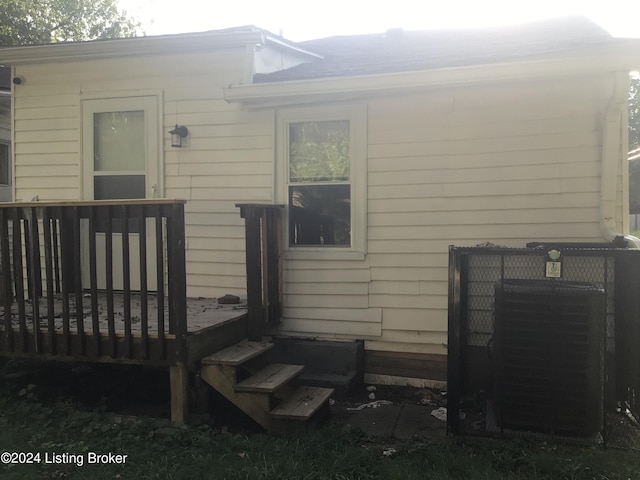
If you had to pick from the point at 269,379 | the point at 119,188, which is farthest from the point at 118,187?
the point at 269,379

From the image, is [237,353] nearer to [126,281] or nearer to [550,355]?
[126,281]

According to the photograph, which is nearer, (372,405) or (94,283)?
(94,283)

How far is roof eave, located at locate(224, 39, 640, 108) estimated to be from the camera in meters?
3.98

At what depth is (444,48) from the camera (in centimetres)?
553

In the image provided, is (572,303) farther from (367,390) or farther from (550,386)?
(367,390)

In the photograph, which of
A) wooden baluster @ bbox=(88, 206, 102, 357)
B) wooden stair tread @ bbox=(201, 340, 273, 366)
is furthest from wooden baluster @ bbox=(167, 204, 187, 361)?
wooden baluster @ bbox=(88, 206, 102, 357)

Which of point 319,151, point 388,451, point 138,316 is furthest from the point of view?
point 319,151

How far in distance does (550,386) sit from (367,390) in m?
1.82

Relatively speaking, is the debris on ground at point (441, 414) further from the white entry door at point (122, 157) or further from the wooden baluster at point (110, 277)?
the white entry door at point (122, 157)

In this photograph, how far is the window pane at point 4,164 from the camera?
887 centimetres

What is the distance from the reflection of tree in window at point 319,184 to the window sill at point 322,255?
0.10m

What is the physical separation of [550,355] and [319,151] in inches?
108

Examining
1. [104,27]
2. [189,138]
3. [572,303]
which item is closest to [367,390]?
[572,303]

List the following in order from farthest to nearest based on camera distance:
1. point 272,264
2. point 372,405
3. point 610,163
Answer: point 272,264 < point 372,405 < point 610,163
